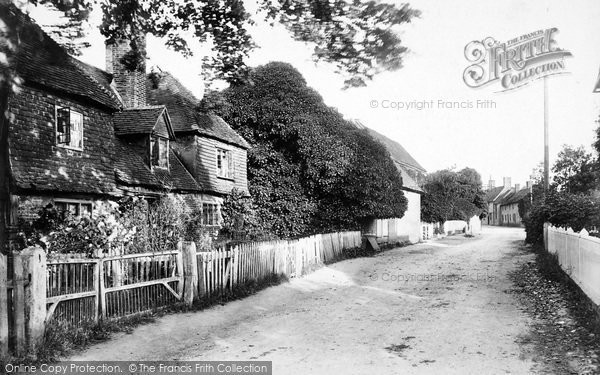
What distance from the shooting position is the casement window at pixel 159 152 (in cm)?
1954

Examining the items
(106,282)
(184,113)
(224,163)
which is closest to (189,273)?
(106,282)

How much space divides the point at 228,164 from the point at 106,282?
1694 cm

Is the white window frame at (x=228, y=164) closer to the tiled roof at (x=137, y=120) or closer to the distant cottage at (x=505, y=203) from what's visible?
the tiled roof at (x=137, y=120)

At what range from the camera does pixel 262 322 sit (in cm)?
864

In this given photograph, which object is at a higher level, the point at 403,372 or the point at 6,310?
the point at 6,310

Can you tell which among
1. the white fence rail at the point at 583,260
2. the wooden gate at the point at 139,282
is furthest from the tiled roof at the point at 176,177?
the white fence rail at the point at 583,260

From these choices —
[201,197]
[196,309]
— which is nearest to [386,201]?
[201,197]

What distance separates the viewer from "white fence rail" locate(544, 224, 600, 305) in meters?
8.59

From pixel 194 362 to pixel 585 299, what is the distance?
7.37 m

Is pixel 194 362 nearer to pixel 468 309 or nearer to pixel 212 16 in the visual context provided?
pixel 468 309

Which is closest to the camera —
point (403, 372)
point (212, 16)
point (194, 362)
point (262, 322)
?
point (403, 372)

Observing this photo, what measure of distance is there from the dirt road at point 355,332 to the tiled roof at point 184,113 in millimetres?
12119

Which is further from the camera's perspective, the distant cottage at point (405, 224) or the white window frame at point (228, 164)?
the distant cottage at point (405, 224)

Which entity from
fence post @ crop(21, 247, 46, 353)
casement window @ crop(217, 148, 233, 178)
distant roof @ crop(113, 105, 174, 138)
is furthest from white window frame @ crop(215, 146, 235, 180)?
fence post @ crop(21, 247, 46, 353)
